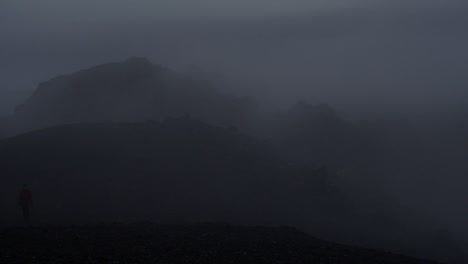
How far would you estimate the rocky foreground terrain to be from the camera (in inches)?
542

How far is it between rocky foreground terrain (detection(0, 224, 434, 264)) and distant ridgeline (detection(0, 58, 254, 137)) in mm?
29754

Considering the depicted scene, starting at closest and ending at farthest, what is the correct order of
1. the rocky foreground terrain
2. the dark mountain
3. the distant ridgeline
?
the rocky foreground terrain
the dark mountain
the distant ridgeline

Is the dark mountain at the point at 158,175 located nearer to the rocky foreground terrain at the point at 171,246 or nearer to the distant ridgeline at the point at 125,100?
the rocky foreground terrain at the point at 171,246

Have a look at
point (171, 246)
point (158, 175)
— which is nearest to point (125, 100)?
point (158, 175)

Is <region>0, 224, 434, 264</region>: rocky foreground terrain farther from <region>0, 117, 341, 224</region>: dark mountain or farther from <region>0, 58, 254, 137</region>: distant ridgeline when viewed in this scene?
<region>0, 58, 254, 137</region>: distant ridgeline

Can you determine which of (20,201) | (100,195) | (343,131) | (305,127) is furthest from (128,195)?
(343,131)

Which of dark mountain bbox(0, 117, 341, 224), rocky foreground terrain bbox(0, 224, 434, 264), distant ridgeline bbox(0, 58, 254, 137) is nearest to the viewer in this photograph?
rocky foreground terrain bbox(0, 224, 434, 264)

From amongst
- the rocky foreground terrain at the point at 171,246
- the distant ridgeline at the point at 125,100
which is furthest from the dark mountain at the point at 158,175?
the distant ridgeline at the point at 125,100

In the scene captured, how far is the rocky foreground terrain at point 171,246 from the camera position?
13.8 m

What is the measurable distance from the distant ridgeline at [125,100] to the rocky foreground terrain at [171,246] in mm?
29754

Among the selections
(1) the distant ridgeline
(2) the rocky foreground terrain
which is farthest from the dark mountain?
(1) the distant ridgeline

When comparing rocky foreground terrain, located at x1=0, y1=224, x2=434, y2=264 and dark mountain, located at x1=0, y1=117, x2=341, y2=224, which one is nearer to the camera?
rocky foreground terrain, located at x1=0, y1=224, x2=434, y2=264

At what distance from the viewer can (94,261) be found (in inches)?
513

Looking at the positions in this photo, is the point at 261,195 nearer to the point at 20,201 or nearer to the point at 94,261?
the point at 20,201
